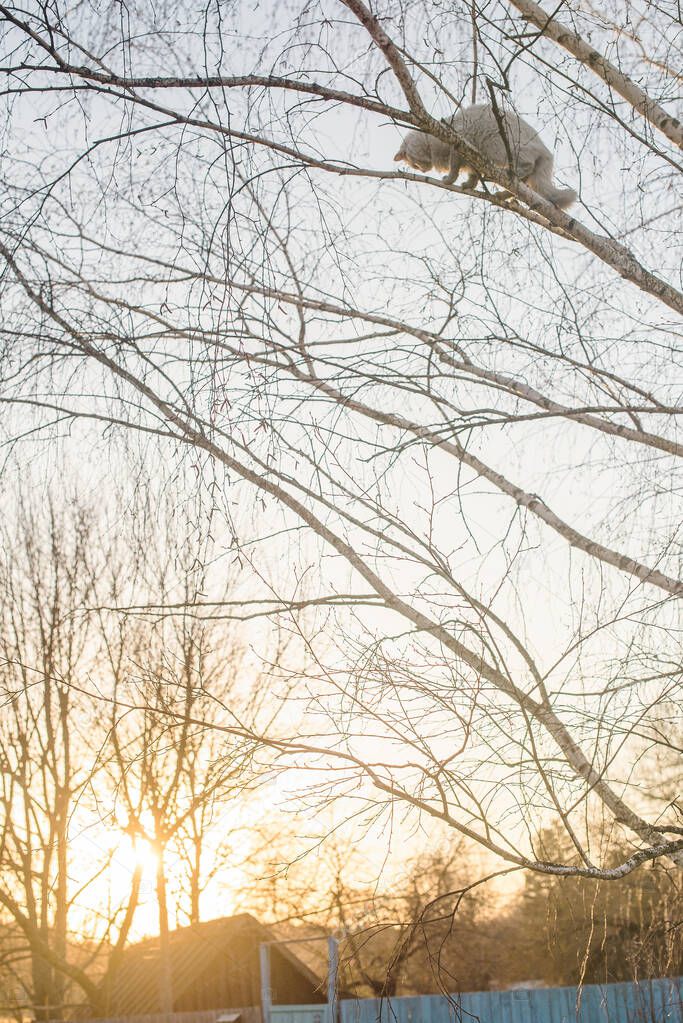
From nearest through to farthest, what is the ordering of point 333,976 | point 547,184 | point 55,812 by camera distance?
1. point 333,976
2. point 547,184
3. point 55,812

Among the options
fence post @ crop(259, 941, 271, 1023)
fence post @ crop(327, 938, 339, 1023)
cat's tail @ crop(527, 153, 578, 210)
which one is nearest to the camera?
fence post @ crop(327, 938, 339, 1023)

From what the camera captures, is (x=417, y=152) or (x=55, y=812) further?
(x=55, y=812)

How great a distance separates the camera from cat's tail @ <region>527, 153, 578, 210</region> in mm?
2879

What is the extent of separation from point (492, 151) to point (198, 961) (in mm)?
14424

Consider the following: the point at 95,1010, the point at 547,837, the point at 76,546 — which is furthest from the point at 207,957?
the point at 547,837

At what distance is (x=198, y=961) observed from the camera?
1460 centimetres

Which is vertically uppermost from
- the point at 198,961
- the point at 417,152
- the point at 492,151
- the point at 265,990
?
the point at 417,152

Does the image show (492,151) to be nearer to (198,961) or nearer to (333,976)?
(333,976)

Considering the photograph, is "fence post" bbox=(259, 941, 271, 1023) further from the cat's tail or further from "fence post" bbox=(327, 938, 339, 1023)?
the cat's tail

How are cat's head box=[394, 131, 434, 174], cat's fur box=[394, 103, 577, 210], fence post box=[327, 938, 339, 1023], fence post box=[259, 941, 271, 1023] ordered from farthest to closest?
fence post box=[259, 941, 271, 1023]
cat's head box=[394, 131, 434, 174]
cat's fur box=[394, 103, 577, 210]
fence post box=[327, 938, 339, 1023]

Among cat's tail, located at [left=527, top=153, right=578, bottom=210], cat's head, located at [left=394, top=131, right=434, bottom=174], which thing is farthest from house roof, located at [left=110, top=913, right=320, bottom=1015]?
cat's tail, located at [left=527, top=153, right=578, bottom=210]

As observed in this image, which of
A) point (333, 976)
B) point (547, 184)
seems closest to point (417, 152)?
point (547, 184)

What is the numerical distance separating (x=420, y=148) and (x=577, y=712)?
193 centimetres

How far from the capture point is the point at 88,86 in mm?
1769
